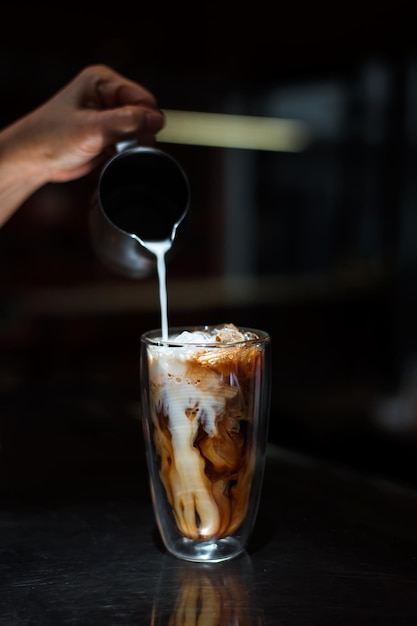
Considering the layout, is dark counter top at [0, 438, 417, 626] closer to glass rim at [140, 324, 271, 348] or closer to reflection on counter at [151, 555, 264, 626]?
reflection on counter at [151, 555, 264, 626]

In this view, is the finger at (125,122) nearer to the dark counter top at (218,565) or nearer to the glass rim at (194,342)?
the glass rim at (194,342)

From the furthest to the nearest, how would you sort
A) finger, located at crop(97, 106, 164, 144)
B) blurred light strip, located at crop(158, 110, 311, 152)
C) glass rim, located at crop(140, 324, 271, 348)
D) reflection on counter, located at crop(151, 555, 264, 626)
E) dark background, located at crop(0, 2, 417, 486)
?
blurred light strip, located at crop(158, 110, 311, 152) < dark background, located at crop(0, 2, 417, 486) < finger, located at crop(97, 106, 164, 144) < glass rim, located at crop(140, 324, 271, 348) < reflection on counter, located at crop(151, 555, 264, 626)

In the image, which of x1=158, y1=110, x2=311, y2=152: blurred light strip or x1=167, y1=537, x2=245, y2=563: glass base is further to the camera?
x1=158, y1=110, x2=311, y2=152: blurred light strip

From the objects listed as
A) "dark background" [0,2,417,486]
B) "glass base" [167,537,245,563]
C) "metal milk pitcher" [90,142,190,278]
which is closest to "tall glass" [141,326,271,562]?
"glass base" [167,537,245,563]

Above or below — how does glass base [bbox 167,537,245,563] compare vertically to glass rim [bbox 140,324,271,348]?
below

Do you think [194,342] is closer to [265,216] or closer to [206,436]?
[206,436]

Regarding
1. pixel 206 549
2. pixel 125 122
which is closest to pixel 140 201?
pixel 125 122

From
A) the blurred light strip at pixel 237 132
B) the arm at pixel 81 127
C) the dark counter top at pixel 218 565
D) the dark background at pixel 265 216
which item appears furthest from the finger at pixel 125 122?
the blurred light strip at pixel 237 132
